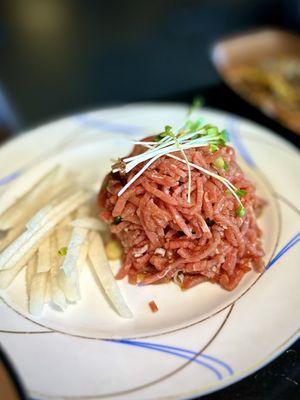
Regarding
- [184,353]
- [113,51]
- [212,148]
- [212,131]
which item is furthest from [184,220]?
[113,51]

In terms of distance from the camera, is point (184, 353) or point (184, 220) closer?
point (184, 353)

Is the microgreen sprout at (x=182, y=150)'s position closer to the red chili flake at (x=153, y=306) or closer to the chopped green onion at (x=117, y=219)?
the chopped green onion at (x=117, y=219)

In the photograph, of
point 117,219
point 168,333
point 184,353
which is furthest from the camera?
point 117,219

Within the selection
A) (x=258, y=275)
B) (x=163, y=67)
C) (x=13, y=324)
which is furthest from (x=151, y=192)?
Answer: (x=163, y=67)

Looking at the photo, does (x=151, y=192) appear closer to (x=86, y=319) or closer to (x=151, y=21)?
(x=86, y=319)

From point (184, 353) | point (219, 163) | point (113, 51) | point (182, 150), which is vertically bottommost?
point (184, 353)

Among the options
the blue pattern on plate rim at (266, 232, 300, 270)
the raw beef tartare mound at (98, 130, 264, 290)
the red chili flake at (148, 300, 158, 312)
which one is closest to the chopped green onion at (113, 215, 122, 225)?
the raw beef tartare mound at (98, 130, 264, 290)

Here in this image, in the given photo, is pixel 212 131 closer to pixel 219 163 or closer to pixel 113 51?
pixel 219 163
